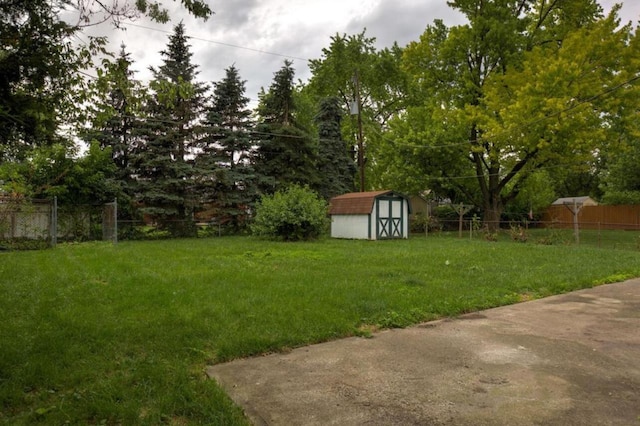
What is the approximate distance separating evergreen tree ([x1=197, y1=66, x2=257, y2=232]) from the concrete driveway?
1777 centimetres

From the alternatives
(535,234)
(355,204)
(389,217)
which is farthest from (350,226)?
(535,234)

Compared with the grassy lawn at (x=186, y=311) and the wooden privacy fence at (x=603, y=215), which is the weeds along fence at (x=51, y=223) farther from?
the wooden privacy fence at (x=603, y=215)

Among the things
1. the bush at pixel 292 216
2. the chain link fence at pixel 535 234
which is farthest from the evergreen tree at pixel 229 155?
the chain link fence at pixel 535 234

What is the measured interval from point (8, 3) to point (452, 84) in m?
23.0

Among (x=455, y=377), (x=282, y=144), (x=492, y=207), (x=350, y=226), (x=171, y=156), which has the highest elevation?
(x=282, y=144)

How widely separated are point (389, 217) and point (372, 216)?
1058 mm

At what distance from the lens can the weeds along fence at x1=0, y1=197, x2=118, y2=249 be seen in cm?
1444

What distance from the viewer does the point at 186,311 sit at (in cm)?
557

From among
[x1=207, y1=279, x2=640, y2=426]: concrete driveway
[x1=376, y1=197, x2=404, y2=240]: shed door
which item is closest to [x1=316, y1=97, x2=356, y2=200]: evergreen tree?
[x1=376, y1=197, x2=404, y2=240]: shed door

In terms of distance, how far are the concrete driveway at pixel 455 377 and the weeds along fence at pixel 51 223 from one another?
12.0 metres

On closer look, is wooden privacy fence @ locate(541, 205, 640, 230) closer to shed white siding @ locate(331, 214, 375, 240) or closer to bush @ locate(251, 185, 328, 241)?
shed white siding @ locate(331, 214, 375, 240)

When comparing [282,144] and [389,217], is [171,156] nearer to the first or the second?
[282,144]

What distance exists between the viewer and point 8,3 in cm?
345

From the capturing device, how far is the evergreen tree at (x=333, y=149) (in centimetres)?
2931
